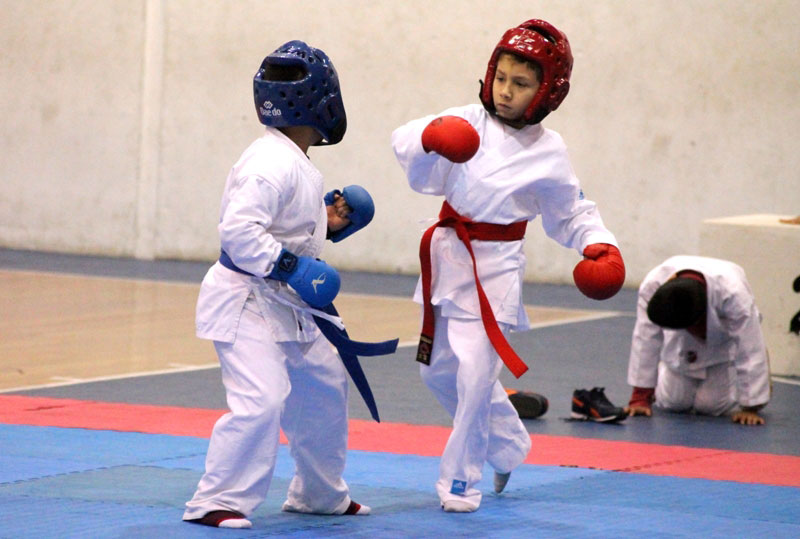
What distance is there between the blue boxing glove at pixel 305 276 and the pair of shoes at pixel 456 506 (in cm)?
76

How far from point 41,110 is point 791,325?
28.2 feet

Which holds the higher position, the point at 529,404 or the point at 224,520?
the point at 224,520

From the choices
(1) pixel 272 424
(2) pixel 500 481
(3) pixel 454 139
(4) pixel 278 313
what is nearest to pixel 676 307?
(2) pixel 500 481

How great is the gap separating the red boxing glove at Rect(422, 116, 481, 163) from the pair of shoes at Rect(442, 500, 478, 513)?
990mm

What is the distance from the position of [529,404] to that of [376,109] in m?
6.67

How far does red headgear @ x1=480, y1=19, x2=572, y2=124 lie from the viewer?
3.86 meters

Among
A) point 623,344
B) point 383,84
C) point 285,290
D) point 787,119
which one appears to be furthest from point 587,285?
point 383,84

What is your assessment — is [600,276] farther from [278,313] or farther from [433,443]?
[433,443]

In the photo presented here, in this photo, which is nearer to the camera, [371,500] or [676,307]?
[371,500]

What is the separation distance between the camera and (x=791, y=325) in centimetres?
675

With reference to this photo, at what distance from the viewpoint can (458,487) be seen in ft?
12.2

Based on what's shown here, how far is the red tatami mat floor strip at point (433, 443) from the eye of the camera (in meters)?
4.59

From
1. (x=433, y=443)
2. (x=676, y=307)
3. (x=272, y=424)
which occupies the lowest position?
(x=433, y=443)

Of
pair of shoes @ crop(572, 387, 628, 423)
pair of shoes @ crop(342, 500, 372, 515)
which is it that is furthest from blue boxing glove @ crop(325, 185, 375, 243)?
pair of shoes @ crop(572, 387, 628, 423)
